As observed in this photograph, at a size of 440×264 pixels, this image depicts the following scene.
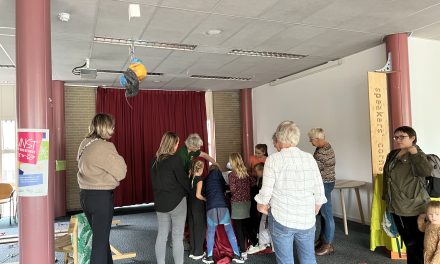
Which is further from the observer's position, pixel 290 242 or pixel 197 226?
pixel 197 226

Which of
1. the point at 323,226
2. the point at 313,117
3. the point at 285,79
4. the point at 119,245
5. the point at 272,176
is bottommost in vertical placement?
the point at 119,245

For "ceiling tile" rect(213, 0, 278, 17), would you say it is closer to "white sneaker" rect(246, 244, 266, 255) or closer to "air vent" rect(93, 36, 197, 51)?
"air vent" rect(93, 36, 197, 51)

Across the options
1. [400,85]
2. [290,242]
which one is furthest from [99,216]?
[400,85]

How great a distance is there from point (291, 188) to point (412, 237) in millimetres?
1461

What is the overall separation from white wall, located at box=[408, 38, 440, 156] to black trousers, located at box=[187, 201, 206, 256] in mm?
3064

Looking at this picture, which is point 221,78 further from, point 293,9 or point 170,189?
point 170,189

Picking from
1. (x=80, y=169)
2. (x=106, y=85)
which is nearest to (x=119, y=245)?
(x=80, y=169)

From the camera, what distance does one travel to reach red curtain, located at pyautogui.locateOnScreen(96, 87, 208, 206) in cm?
706

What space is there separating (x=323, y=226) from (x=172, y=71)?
3.52 metres

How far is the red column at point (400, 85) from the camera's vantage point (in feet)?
13.3

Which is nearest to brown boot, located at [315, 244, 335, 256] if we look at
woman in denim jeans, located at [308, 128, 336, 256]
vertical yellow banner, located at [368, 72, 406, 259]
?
woman in denim jeans, located at [308, 128, 336, 256]

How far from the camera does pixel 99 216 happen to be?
8.73 ft

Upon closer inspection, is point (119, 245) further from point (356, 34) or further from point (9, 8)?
point (356, 34)

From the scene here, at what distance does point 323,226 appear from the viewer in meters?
3.81
